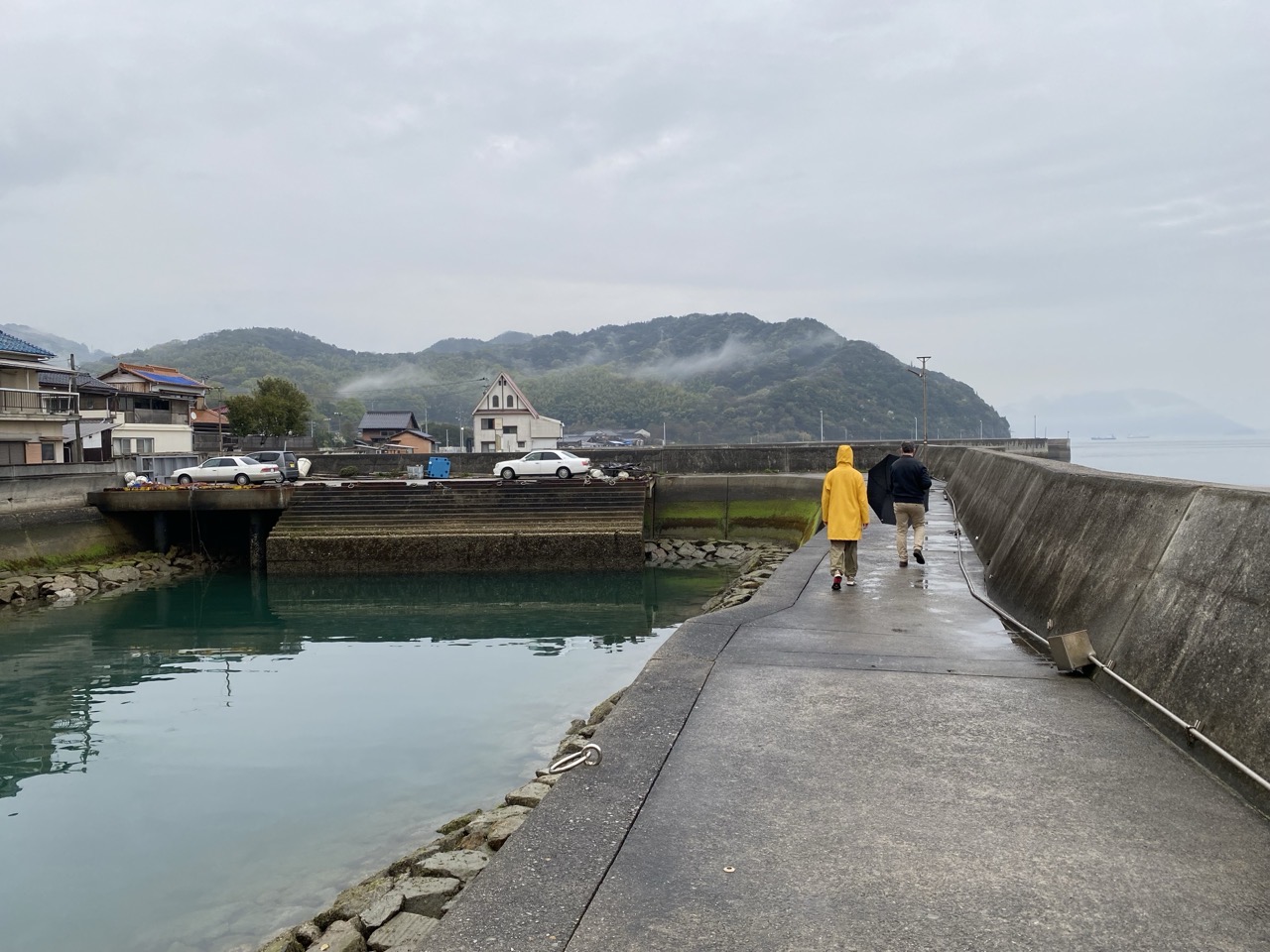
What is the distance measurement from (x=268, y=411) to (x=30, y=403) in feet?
74.8

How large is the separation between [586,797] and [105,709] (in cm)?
1192

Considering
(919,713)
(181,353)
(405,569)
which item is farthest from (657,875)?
(181,353)

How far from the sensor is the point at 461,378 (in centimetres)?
17950

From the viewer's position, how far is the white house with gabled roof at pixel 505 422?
67625 mm

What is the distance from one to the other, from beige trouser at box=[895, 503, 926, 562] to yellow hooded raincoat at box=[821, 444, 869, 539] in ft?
6.20

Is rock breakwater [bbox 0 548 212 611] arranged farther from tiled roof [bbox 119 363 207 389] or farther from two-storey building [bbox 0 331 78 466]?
tiled roof [bbox 119 363 207 389]

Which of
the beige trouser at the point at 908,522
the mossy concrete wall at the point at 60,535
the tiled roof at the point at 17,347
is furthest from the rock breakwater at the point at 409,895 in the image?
the tiled roof at the point at 17,347

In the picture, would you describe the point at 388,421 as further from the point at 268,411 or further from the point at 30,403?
the point at 30,403

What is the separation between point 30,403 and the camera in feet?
119

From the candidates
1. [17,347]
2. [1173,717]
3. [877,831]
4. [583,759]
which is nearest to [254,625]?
[583,759]

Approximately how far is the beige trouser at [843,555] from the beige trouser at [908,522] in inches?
61.9

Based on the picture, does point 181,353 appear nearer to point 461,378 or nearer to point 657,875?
point 461,378

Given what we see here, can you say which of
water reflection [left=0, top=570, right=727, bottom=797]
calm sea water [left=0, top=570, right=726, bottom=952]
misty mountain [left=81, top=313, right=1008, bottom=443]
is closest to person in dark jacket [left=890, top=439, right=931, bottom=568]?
calm sea water [left=0, top=570, right=726, bottom=952]

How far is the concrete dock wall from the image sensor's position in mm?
4344
